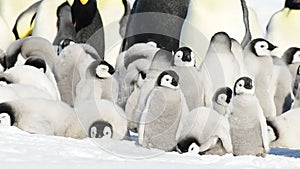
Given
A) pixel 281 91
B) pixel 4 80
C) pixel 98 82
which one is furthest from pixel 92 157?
pixel 281 91

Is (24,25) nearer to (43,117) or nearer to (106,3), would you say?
(106,3)

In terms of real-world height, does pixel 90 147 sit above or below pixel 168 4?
below

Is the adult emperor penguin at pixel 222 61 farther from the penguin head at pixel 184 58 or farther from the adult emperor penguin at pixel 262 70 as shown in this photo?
the penguin head at pixel 184 58

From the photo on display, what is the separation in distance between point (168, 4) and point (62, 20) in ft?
3.74

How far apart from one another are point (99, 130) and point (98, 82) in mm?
1191

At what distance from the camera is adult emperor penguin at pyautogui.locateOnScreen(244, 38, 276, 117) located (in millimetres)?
6602

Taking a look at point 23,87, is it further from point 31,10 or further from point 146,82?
point 31,10

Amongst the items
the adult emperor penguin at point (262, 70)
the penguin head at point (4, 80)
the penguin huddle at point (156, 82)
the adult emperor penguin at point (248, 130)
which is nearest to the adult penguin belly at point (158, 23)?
the penguin huddle at point (156, 82)

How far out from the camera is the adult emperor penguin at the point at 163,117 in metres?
4.52

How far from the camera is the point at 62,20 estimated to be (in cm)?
888

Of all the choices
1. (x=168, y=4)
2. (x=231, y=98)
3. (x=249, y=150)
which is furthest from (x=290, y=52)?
(x=249, y=150)

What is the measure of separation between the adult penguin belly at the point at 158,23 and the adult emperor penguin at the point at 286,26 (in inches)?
72.8

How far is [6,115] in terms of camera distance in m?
4.72

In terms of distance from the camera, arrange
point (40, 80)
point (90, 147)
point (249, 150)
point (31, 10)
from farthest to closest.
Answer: point (31, 10) → point (40, 80) → point (249, 150) → point (90, 147)
